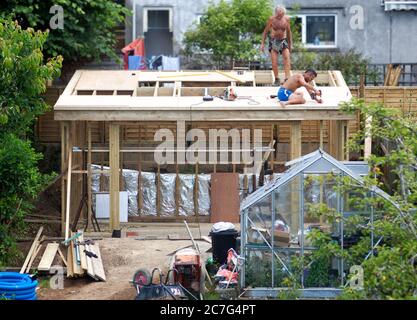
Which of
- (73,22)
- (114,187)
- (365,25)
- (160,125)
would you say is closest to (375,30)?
(365,25)

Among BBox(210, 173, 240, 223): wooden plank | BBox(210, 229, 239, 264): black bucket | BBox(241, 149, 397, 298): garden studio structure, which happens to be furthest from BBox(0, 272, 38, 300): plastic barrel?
BBox(210, 173, 240, 223): wooden plank

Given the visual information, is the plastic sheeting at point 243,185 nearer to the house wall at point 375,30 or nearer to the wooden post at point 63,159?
the wooden post at point 63,159

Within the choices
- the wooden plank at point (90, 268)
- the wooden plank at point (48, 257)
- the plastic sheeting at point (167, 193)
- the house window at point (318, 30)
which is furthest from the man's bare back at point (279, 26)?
the house window at point (318, 30)

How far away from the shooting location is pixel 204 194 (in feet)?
86.7

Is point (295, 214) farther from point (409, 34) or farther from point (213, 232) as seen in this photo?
point (409, 34)

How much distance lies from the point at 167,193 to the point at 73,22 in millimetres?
5480

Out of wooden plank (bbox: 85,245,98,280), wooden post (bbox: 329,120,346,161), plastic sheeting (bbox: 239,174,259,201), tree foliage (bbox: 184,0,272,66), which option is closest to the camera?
wooden plank (bbox: 85,245,98,280)

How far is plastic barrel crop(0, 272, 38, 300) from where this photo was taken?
17938 mm

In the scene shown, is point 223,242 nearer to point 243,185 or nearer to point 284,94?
point 284,94

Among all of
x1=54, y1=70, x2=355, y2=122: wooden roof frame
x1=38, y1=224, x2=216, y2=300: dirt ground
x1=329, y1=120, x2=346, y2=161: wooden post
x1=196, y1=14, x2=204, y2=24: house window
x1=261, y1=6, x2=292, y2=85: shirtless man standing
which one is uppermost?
x1=196, y1=14, x2=204, y2=24: house window

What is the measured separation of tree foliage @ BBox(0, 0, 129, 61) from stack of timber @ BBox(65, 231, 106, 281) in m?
6.99

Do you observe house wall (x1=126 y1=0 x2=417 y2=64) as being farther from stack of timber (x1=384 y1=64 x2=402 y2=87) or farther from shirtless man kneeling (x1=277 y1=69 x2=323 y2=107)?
shirtless man kneeling (x1=277 y1=69 x2=323 y2=107)

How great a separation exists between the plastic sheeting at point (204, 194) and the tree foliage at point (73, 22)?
504 centimetres

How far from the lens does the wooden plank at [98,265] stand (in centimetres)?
2030
